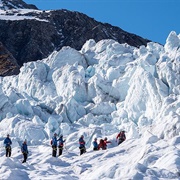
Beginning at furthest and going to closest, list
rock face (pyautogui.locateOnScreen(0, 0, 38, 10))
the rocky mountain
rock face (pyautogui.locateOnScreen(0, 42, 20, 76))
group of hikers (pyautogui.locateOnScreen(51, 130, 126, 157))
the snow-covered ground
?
rock face (pyautogui.locateOnScreen(0, 0, 38, 10)), the rocky mountain, rock face (pyautogui.locateOnScreen(0, 42, 20, 76)), group of hikers (pyautogui.locateOnScreen(51, 130, 126, 157)), the snow-covered ground

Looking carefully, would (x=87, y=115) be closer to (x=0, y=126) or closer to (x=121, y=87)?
(x=121, y=87)

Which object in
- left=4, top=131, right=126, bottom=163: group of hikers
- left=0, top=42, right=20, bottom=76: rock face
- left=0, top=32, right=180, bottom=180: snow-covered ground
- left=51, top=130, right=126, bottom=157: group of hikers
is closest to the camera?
left=0, top=32, right=180, bottom=180: snow-covered ground

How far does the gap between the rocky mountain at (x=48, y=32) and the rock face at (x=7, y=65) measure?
16318 mm

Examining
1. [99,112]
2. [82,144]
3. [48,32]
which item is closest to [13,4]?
[48,32]

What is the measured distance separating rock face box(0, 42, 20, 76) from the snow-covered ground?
17222 mm

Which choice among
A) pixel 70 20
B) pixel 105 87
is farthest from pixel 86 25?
pixel 105 87

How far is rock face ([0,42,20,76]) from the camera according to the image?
255 feet

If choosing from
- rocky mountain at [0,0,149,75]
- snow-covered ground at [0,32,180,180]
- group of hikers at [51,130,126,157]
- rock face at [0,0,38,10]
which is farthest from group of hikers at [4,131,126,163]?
rock face at [0,0,38,10]

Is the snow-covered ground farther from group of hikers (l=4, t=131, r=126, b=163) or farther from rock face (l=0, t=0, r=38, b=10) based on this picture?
rock face (l=0, t=0, r=38, b=10)

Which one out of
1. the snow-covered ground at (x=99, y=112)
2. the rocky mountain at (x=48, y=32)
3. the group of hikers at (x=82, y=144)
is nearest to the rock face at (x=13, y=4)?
the rocky mountain at (x=48, y=32)

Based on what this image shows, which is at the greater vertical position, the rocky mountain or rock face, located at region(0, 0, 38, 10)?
rock face, located at region(0, 0, 38, 10)

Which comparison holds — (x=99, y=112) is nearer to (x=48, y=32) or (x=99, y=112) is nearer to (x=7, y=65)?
(x=7, y=65)

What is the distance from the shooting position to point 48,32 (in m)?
115

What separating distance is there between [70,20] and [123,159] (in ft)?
345
